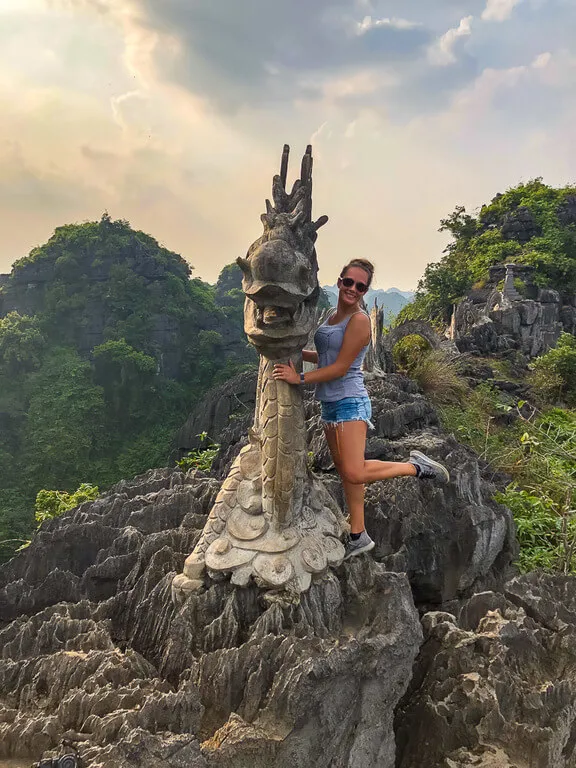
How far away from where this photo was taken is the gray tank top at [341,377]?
7.30 ft

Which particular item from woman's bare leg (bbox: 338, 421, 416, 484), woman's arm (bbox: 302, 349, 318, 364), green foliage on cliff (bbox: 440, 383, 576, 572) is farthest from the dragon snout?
green foliage on cliff (bbox: 440, 383, 576, 572)

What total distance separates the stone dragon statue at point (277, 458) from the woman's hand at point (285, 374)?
0.04 meters

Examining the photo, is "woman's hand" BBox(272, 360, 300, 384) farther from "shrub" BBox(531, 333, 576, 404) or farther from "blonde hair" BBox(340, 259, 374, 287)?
"shrub" BBox(531, 333, 576, 404)

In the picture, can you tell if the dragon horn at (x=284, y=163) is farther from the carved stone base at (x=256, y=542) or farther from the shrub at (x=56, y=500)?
the shrub at (x=56, y=500)

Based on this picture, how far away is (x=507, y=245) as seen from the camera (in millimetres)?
22938

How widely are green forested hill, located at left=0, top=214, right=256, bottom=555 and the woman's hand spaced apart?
17263 millimetres

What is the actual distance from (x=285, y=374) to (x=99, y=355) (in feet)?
69.1

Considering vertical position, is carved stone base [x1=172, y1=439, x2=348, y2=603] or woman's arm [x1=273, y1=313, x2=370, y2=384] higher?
woman's arm [x1=273, y1=313, x2=370, y2=384]

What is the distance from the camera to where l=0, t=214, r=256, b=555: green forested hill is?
18844mm

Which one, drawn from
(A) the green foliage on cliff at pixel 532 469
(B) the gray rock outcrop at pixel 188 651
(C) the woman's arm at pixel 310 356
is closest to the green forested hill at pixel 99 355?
(A) the green foliage on cliff at pixel 532 469

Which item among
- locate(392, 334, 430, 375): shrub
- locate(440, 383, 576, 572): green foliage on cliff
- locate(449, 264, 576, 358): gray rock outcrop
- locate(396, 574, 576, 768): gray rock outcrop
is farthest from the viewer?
locate(449, 264, 576, 358): gray rock outcrop

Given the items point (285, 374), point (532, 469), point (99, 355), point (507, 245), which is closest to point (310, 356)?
point (285, 374)

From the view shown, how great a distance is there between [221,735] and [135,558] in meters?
1.13

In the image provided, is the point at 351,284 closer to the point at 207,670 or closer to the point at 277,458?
the point at 277,458
